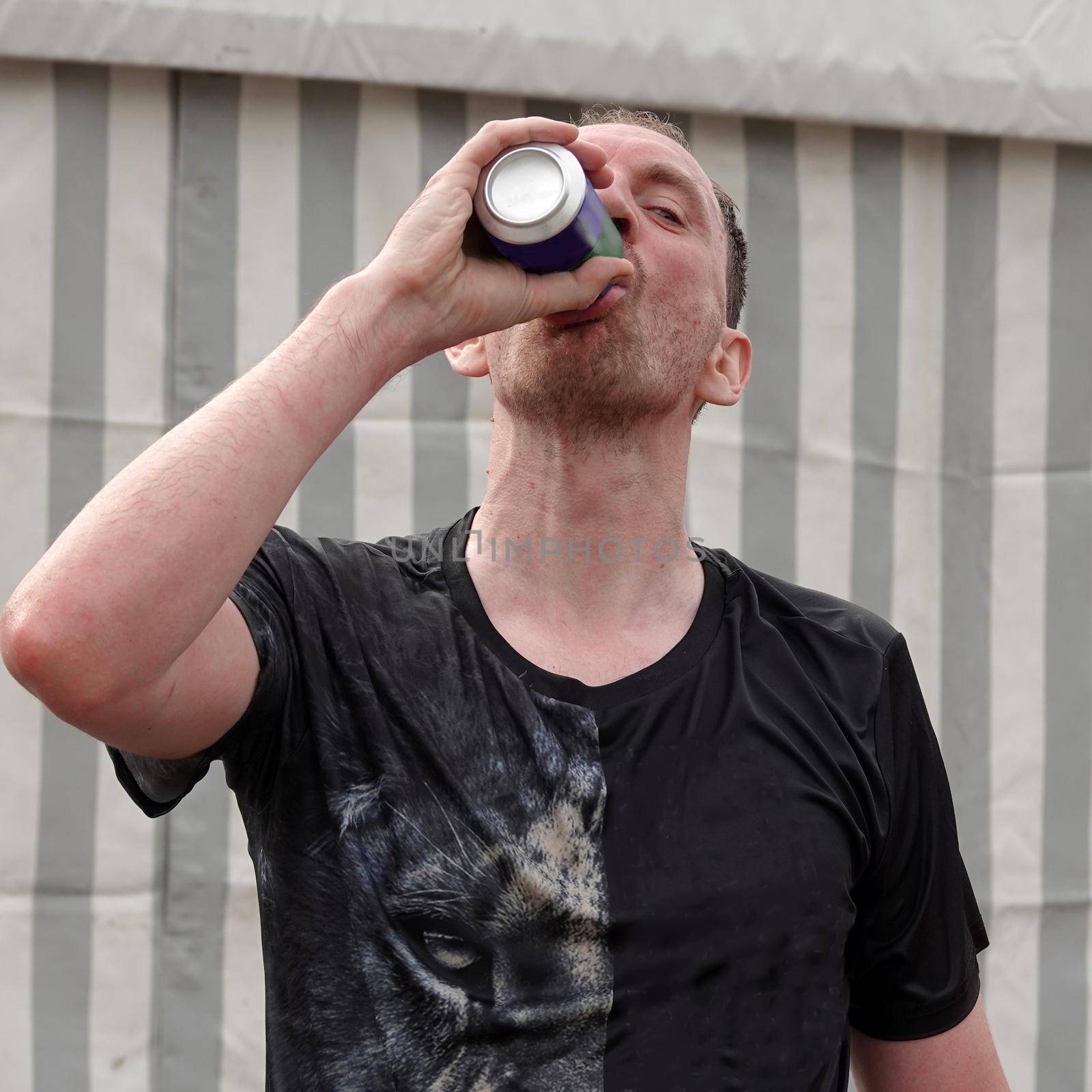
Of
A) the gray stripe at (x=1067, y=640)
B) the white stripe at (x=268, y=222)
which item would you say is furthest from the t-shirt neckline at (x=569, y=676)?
the gray stripe at (x=1067, y=640)

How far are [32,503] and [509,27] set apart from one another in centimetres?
147

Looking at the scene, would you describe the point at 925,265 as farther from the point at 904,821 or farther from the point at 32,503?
the point at 32,503

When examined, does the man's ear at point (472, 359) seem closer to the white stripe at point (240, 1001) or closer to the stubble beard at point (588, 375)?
the stubble beard at point (588, 375)

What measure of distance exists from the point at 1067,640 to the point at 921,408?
664 millimetres

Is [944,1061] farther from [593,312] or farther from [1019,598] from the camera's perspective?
[1019,598]

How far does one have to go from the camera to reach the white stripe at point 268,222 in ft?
8.98

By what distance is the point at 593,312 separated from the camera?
1.41 metres

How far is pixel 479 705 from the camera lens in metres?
1.27

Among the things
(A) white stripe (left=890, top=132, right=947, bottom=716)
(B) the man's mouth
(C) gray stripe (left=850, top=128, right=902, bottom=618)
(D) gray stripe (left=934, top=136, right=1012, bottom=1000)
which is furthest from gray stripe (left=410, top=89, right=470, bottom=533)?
(B) the man's mouth

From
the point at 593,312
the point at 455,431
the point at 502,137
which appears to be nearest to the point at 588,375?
the point at 593,312

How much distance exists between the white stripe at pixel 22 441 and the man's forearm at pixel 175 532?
5.86 feet

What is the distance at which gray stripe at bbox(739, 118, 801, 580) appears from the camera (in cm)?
291

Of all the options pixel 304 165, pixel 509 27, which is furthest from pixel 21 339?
pixel 509 27

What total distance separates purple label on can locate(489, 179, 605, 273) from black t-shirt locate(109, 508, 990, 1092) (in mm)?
365
